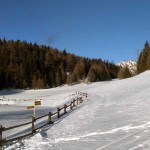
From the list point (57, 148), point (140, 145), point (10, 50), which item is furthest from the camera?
point (10, 50)

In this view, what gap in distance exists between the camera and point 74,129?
2209cm

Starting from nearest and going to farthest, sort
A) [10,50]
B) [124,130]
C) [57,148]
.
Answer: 1. [57,148]
2. [124,130]
3. [10,50]

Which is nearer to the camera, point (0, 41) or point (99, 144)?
point (99, 144)

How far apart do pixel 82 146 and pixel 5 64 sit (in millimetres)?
158635

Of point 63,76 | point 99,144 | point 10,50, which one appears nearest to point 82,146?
point 99,144

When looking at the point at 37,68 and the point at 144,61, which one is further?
the point at 37,68

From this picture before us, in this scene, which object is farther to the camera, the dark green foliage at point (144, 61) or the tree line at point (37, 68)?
the tree line at point (37, 68)

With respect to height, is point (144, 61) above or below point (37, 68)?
above

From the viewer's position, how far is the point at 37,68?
568 feet

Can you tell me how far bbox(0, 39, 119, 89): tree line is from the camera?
155375mm

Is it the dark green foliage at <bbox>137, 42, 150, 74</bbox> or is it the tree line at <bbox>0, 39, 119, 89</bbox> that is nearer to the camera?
the dark green foliage at <bbox>137, 42, 150, 74</bbox>

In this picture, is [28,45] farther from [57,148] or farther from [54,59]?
[57,148]

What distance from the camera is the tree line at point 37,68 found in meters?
155

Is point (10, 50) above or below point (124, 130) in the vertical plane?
above
